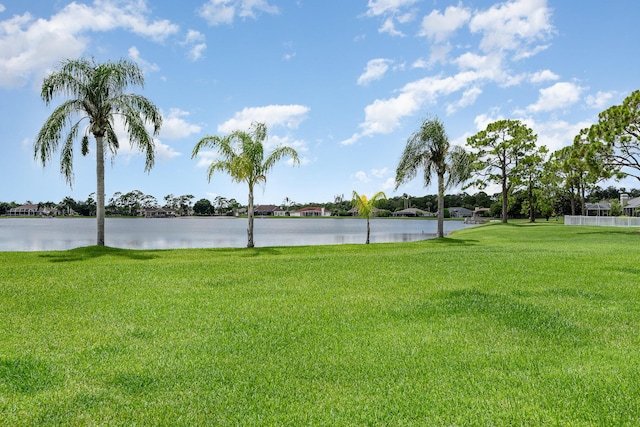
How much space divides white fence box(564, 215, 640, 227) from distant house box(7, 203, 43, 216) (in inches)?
6273

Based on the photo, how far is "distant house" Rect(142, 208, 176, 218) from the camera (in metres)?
154

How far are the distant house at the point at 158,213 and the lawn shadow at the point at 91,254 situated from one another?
467 feet

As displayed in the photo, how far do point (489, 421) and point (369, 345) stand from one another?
1.92m

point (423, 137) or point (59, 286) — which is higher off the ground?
point (423, 137)

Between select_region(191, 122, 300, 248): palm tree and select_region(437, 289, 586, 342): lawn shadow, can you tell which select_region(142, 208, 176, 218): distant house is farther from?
select_region(437, 289, 586, 342): lawn shadow

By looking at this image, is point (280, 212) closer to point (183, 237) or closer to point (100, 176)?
point (183, 237)

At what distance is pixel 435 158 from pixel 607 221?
2215 cm

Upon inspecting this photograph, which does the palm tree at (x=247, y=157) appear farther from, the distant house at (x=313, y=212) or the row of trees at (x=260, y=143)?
the distant house at (x=313, y=212)

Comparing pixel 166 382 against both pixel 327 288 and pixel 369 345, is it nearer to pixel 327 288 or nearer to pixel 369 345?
pixel 369 345

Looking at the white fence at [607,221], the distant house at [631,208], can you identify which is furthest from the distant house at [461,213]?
the white fence at [607,221]

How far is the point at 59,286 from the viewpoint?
9133 millimetres

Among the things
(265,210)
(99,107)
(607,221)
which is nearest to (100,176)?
(99,107)

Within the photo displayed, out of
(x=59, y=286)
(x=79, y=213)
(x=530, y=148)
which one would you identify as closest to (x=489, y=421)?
(x=59, y=286)

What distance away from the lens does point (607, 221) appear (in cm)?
3878
